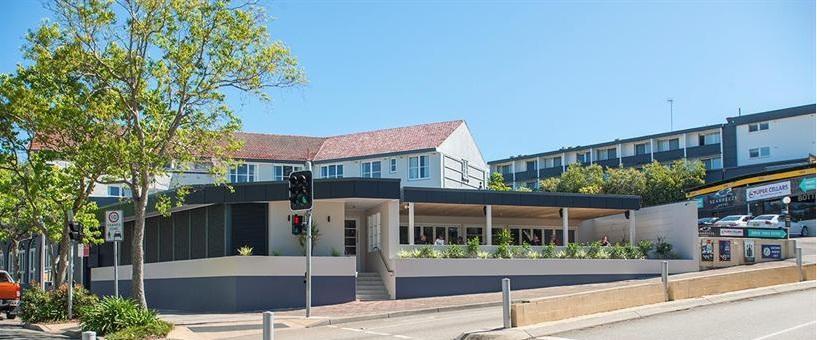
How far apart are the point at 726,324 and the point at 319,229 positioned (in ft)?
59.8

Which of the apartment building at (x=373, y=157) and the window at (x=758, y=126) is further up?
the window at (x=758, y=126)

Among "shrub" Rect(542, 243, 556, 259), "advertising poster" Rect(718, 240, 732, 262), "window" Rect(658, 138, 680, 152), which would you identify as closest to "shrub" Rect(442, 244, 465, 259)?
"shrub" Rect(542, 243, 556, 259)

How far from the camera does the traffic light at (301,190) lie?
2375cm

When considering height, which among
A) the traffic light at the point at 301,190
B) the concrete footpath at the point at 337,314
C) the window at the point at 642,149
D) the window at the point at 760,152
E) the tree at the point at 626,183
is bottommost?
the concrete footpath at the point at 337,314

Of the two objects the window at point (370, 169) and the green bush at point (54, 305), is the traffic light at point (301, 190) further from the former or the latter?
the window at point (370, 169)

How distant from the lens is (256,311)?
28906 millimetres

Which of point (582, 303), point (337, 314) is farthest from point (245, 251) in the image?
point (582, 303)

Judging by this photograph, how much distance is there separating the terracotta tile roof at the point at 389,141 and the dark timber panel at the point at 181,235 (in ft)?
79.3

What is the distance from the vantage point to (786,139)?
68.1m

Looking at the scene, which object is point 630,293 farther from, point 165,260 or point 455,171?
point 455,171

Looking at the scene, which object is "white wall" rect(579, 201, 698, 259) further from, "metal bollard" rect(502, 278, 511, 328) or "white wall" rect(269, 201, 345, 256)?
"metal bollard" rect(502, 278, 511, 328)

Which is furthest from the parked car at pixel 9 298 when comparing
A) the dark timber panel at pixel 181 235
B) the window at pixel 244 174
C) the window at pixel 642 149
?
the window at pixel 642 149

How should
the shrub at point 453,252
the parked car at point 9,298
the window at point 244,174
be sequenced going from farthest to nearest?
the window at point 244,174 < the shrub at point 453,252 < the parked car at point 9,298

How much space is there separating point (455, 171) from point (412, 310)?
33721mm
